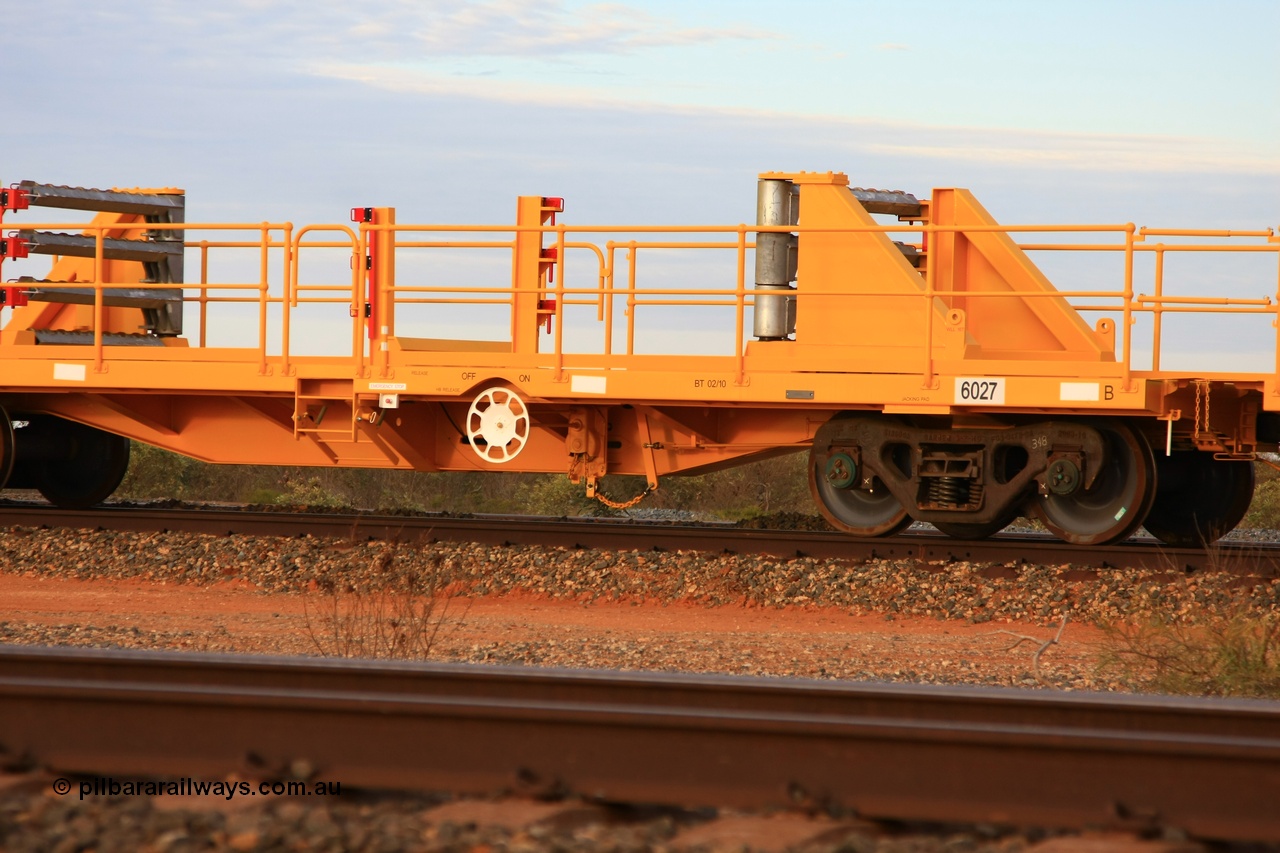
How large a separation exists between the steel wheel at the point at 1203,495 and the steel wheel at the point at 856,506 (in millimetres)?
2213

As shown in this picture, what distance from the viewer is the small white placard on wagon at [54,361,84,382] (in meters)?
12.5

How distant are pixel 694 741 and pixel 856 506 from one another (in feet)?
23.4

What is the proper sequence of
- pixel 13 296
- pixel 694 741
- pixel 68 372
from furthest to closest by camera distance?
pixel 13 296 → pixel 68 372 → pixel 694 741

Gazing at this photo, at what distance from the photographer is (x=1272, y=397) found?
1008 cm

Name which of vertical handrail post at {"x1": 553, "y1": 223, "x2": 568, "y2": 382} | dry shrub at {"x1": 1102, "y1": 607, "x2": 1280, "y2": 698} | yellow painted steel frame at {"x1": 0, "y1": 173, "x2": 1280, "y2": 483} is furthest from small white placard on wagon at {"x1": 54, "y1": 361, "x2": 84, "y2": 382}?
dry shrub at {"x1": 1102, "y1": 607, "x2": 1280, "y2": 698}

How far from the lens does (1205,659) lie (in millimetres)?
7375

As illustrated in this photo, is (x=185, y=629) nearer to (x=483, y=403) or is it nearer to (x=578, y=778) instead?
(x=483, y=403)

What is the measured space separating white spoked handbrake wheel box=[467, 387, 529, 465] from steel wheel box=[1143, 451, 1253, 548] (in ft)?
17.2

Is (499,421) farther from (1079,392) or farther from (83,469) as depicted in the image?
(83,469)

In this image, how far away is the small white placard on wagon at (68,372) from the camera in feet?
41.1

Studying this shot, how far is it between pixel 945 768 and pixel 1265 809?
0.96m

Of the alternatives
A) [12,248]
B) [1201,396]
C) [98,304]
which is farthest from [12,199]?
[1201,396]

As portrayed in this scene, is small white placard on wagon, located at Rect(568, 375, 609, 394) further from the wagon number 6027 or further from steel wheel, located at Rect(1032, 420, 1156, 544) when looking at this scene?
steel wheel, located at Rect(1032, 420, 1156, 544)

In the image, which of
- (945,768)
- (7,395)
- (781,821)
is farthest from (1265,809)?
(7,395)
